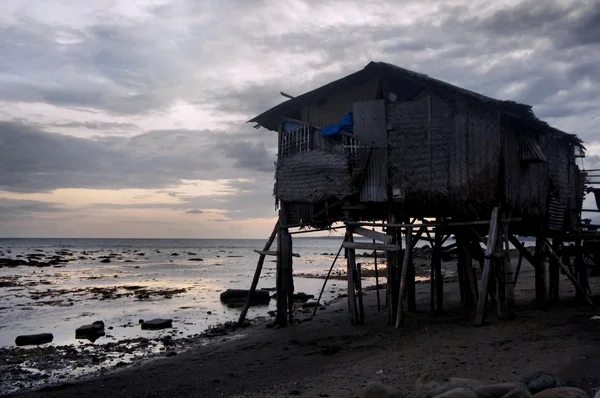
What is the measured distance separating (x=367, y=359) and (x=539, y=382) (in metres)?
4.47

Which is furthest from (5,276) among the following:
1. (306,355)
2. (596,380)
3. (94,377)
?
(596,380)

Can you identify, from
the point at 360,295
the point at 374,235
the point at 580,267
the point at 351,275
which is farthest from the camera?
the point at 580,267

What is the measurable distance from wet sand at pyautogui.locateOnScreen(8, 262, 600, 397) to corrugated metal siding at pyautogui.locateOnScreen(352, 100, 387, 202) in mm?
3952

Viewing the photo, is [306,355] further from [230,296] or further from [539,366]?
[230,296]

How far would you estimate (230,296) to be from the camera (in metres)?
27.1

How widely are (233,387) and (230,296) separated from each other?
17.2 meters

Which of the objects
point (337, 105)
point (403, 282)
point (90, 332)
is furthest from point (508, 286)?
point (90, 332)

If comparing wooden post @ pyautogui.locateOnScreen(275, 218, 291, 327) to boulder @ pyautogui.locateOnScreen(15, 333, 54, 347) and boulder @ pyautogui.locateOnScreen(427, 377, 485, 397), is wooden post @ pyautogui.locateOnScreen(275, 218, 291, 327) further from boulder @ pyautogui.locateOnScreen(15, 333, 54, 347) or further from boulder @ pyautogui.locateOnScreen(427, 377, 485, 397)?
boulder @ pyautogui.locateOnScreen(427, 377, 485, 397)

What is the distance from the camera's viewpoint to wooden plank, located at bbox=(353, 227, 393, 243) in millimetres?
14648

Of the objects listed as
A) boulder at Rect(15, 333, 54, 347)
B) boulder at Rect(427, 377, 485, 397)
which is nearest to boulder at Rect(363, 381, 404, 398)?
boulder at Rect(427, 377, 485, 397)

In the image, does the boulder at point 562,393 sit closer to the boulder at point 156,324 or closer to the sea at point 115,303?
the sea at point 115,303

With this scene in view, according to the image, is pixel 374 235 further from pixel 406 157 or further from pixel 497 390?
pixel 497 390

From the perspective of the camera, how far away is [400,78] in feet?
48.7

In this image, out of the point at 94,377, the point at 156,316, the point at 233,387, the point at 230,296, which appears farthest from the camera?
the point at 230,296
